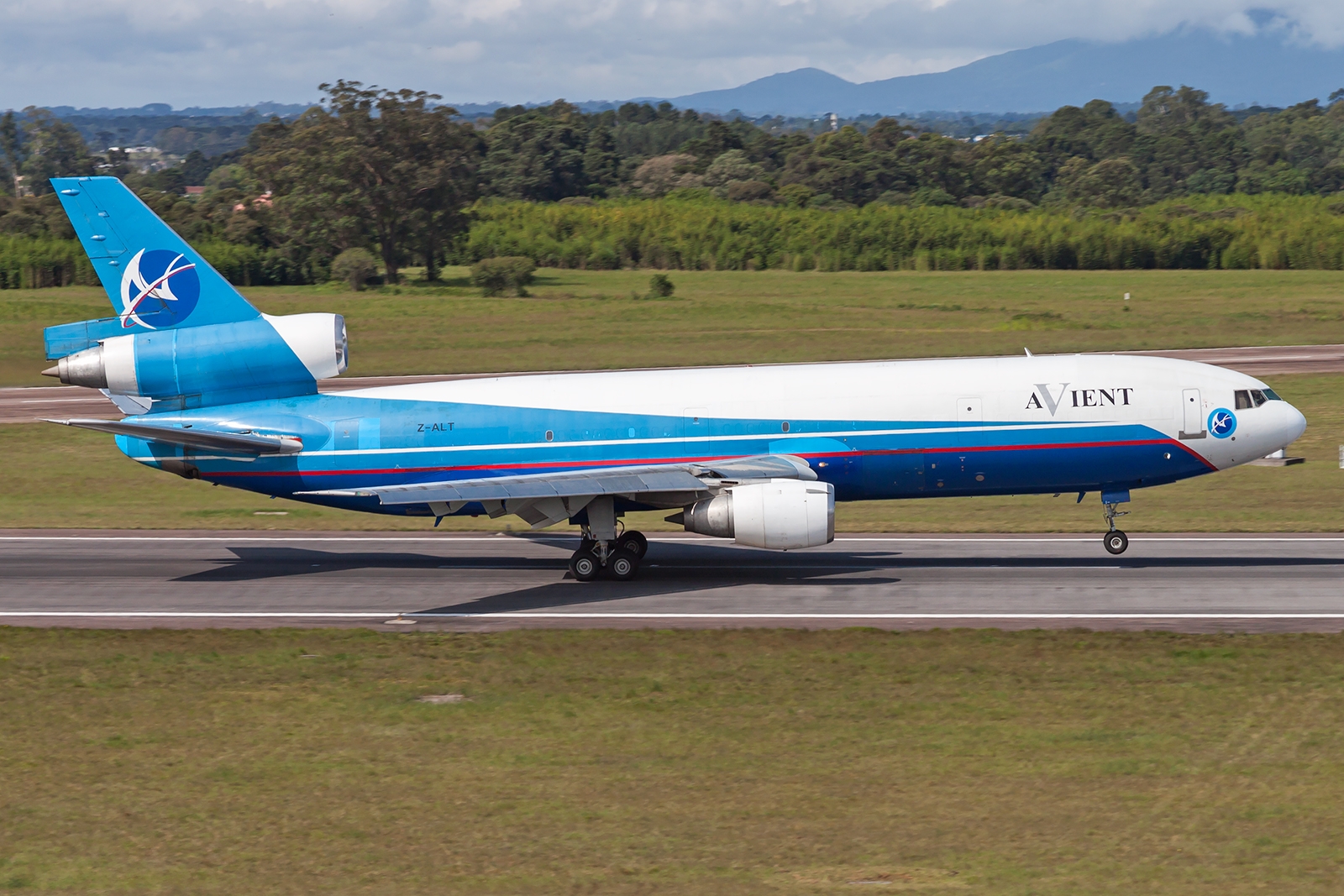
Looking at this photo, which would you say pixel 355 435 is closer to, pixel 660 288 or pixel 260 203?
pixel 660 288

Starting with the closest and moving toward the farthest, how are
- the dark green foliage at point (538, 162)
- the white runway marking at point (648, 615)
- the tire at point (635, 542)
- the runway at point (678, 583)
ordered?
the white runway marking at point (648, 615) < the runway at point (678, 583) < the tire at point (635, 542) < the dark green foliage at point (538, 162)

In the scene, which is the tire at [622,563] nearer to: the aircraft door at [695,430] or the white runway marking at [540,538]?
the aircraft door at [695,430]

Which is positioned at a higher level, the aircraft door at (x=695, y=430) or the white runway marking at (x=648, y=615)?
the aircraft door at (x=695, y=430)

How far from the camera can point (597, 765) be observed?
20.4 m

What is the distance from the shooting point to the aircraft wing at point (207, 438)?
107 ft

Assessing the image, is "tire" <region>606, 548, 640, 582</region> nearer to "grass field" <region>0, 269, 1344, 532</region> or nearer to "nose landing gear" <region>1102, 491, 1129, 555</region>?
"grass field" <region>0, 269, 1344, 532</region>

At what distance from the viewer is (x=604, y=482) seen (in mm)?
33000

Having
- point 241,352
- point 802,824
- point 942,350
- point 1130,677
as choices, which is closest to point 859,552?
point 1130,677

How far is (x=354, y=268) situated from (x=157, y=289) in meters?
86.4

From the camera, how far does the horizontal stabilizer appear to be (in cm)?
3244

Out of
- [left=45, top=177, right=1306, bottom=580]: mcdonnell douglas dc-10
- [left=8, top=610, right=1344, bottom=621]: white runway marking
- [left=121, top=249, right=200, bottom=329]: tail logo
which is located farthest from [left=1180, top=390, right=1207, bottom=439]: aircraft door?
[left=121, top=249, right=200, bottom=329]: tail logo

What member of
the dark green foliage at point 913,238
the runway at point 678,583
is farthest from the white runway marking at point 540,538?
the dark green foliage at point 913,238

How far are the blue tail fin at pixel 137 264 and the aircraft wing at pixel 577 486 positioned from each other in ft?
21.7

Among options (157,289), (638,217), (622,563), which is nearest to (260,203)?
(638,217)
